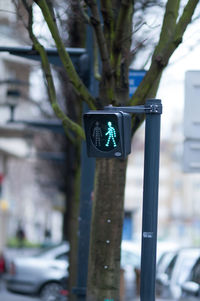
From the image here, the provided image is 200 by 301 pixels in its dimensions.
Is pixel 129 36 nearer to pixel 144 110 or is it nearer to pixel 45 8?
pixel 45 8

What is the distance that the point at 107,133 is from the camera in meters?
6.39

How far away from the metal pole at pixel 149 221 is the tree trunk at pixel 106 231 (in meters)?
1.27

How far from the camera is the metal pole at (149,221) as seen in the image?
21.1 feet

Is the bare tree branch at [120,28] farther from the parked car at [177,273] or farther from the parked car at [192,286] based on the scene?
the parked car at [177,273]

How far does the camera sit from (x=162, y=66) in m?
7.52

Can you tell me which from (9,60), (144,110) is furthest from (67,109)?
(9,60)

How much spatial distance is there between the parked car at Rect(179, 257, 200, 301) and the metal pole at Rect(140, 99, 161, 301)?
17.1ft

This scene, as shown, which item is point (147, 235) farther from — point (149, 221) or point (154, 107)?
point (154, 107)

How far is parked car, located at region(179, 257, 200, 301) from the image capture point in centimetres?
Result: 1169

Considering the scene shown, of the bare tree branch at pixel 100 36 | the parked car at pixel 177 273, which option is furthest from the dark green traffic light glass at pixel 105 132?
the parked car at pixel 177 273

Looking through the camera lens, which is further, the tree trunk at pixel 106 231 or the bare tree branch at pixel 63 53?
the tree trunk at pixel 106 231

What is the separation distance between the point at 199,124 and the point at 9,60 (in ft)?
89.2

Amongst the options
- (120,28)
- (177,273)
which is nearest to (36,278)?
(177,273)

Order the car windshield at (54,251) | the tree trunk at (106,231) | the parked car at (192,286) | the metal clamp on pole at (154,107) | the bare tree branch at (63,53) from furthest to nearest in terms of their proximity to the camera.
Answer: the car windshield at (54,251)
the parked car at (192,286)
the tree trunk at (106,231)
the bare tree branch at (63,53)
the metal clamp on pole at (154,107)
